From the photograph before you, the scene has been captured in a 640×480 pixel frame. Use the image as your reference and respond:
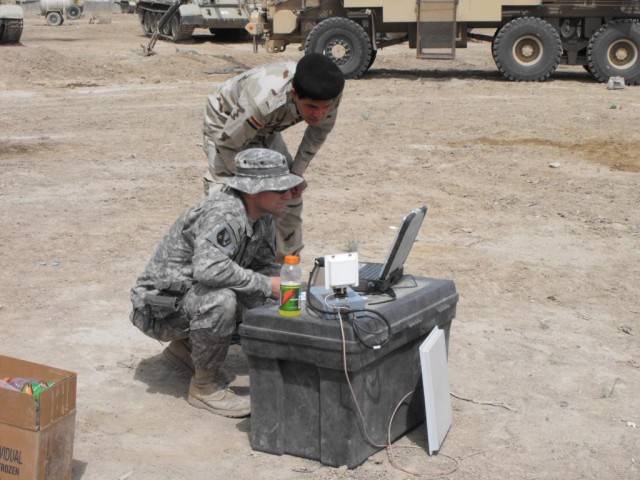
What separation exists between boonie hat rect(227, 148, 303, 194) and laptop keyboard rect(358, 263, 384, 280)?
470 millimetres

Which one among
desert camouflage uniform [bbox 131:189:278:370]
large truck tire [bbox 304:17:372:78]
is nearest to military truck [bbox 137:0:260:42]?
large truck tire [bbox 304:17:372:78]

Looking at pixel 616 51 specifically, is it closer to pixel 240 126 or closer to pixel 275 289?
pixel 240 126

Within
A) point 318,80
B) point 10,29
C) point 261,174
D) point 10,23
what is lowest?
point 10,29

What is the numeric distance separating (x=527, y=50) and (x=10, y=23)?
11.4 metres

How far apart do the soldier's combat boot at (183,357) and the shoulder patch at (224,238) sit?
2.66 feet

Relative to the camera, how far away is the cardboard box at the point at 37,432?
3.55 metres

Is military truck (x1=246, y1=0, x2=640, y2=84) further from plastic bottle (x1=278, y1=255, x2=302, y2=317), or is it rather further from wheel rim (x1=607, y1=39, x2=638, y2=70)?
plastic bottle (x1=278, y1=255, x2=302, y2=317)

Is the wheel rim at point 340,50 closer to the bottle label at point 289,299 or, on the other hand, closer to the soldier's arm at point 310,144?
the soldier's arm at point 310,144

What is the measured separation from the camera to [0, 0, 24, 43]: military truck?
22.8m

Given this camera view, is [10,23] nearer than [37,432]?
No

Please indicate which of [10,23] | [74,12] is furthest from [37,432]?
[74,12]

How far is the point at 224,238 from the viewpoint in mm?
4441

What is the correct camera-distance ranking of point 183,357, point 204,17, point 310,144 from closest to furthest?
point 183,357 < point 310,144 < point 204,17

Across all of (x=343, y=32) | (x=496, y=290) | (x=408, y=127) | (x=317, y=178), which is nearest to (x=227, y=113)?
(x=496, y=290)
